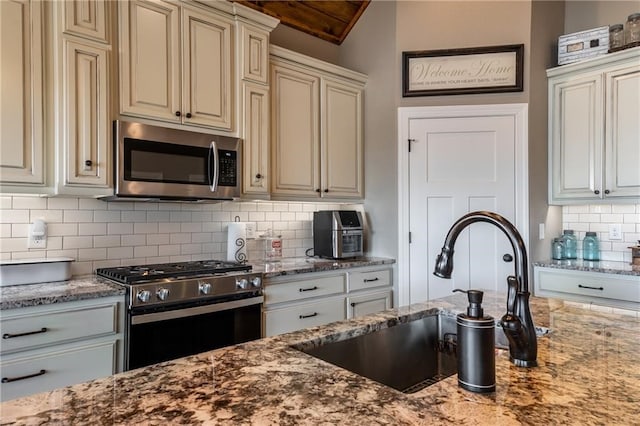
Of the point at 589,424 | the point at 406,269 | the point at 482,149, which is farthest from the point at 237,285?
the point at 482,149

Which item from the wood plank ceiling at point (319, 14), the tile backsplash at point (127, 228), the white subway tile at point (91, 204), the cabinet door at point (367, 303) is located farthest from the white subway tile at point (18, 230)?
the wood plank ceiling at point (319, 14)

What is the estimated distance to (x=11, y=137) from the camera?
1.95 m

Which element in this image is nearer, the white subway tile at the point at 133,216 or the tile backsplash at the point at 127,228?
the tile backsplash at the point at 127,228

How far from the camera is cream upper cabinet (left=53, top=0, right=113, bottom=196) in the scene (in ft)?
6.82

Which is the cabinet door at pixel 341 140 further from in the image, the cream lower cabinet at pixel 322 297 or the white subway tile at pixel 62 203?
the white subway tile at pixel 62 203

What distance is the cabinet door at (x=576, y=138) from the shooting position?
3.09m

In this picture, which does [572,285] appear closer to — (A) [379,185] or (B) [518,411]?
(A) [379,185]

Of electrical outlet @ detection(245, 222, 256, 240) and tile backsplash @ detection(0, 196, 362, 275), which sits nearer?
→ tile backsplash @ detection(0, 196, 362, 275)

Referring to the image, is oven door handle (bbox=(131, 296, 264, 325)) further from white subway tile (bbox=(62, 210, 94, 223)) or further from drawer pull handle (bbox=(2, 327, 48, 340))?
white subway tile (bbox=(62, 210, 94, 223))

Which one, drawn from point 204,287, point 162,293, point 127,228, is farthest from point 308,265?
point 127,228

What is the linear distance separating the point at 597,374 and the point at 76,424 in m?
1.01

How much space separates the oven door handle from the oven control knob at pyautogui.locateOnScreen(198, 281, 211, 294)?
0.08 metres

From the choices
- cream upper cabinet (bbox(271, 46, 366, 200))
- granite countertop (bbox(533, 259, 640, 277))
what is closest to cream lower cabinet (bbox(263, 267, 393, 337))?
cream upper cabinet (bbox(271, 46, 366, 200))

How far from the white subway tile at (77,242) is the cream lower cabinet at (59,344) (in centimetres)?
65
